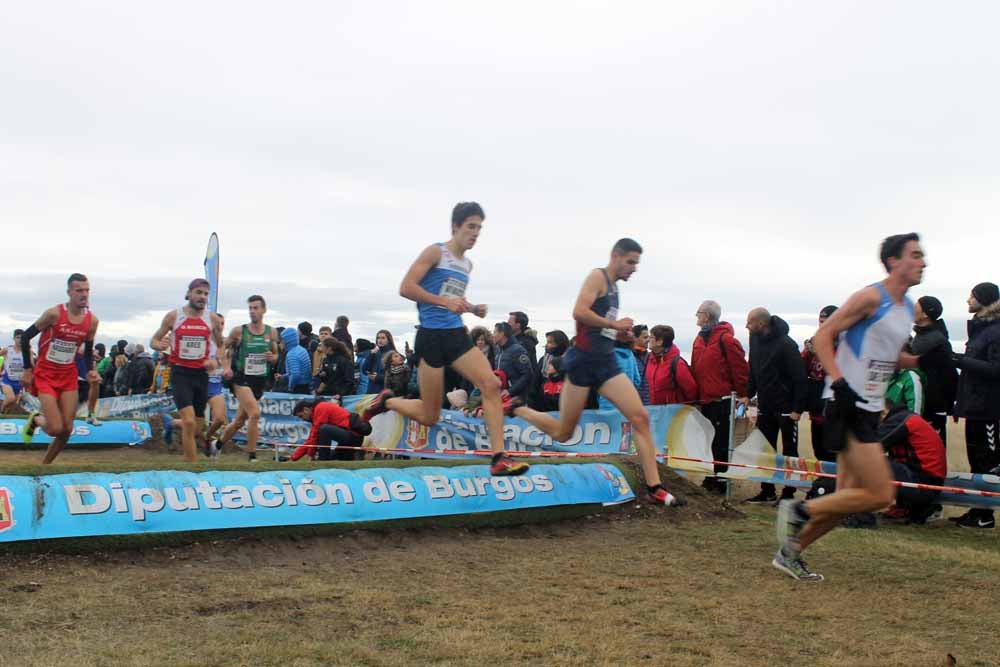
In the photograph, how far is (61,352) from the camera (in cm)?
988

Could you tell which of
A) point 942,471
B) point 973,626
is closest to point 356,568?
point 973,626

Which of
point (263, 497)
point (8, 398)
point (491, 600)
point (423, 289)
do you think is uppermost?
point (423, 289)

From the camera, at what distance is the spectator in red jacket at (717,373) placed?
11211 millimetres

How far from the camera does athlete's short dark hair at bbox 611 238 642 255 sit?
7.78 meters

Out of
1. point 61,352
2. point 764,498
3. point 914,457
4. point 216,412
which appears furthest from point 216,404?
point 914,457

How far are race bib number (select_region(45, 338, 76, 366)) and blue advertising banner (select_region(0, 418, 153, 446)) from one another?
8265mm

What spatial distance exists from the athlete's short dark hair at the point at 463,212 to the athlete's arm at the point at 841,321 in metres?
2.87

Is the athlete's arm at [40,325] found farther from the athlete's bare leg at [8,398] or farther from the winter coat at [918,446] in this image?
the athlete's bare leg at [8,398]

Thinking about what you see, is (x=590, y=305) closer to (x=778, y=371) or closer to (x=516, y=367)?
(x=778, y=371)

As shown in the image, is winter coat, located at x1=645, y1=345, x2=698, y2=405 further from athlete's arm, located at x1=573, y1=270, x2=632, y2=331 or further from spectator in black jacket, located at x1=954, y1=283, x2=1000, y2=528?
athlete's arm, located at x1=573, y1=270, x2=632, y2=331

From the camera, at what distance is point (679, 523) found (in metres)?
8.67

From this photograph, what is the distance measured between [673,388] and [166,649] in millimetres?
8113

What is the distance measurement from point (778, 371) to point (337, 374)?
774 centimetres

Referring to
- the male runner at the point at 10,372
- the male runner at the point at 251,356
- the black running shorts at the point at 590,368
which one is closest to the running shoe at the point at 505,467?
the black running shorts at the point at 590,368
